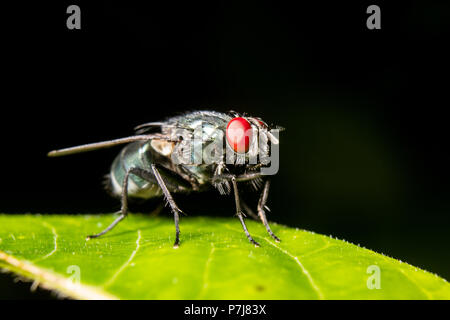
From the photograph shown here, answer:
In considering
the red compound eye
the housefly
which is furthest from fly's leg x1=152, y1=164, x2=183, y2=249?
the red compound eye

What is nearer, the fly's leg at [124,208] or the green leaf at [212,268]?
the green leaf at [212,268]

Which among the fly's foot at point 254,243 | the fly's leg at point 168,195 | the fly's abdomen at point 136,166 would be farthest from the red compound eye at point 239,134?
the fly's abdomen at point 136,166

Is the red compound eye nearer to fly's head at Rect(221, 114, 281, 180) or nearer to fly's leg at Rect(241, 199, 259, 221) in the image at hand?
fly's head at Rect(221, 114, 281, 180)

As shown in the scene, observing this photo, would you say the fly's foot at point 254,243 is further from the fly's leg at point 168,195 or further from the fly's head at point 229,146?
the fly's head at point 229,146

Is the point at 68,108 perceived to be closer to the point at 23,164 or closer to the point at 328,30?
the point at 23,164

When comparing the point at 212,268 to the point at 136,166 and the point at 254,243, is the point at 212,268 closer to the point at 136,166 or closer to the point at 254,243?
the point at 254,243

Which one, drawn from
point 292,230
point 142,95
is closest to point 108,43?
point 142,95
